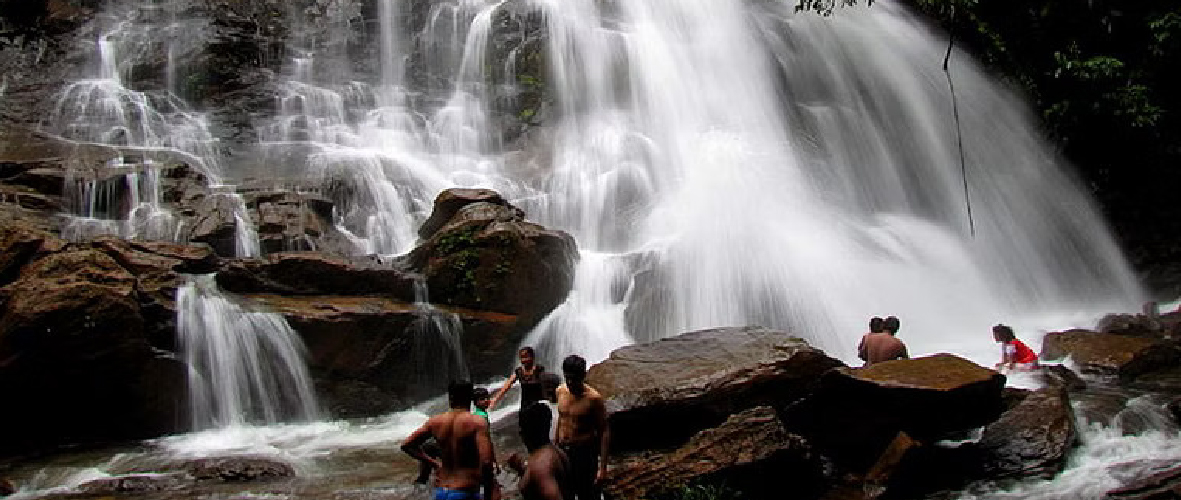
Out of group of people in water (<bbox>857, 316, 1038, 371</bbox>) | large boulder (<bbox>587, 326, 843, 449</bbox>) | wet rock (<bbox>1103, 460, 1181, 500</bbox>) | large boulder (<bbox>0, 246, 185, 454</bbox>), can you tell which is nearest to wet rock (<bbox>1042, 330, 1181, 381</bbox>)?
group of people in water (<bbox>857, 316, 1038, 371</bbox>)

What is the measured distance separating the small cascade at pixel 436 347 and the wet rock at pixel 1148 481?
7798 millimetres

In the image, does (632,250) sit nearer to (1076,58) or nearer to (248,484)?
(248,484)

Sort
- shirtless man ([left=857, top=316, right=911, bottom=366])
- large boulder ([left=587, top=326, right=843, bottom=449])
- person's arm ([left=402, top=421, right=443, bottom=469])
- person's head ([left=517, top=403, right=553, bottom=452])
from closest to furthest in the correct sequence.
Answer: person's head ([left=517, top=403, right=553, bottom=452]) < person's arm ([left=402, top=421, right=443, bottom=469]) < large boulder ([left=587, top=326, right=843, bottom=449]) < shirtless man ([left=857, top=316, right=911, bottom=366])

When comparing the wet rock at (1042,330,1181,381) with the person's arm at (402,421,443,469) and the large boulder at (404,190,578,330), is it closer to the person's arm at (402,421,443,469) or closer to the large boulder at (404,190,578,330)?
the large boulder at (404,190,578,330)

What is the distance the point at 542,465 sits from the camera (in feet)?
14.5

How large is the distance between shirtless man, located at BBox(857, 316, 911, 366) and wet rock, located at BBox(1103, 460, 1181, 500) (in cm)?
231

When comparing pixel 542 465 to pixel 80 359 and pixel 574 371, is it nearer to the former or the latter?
pixel 574 371

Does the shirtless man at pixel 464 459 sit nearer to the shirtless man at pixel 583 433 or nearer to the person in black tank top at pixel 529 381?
the shirtless man at pixel 583 433

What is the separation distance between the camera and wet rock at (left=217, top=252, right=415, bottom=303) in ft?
35.6

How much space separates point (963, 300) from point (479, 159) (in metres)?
10.6

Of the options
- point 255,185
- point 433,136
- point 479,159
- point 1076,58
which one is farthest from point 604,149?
point 1076,58

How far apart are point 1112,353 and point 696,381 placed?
7380 millimetres

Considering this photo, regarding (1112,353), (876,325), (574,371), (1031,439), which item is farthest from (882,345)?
(574,371)

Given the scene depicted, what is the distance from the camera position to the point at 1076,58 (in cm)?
1814
